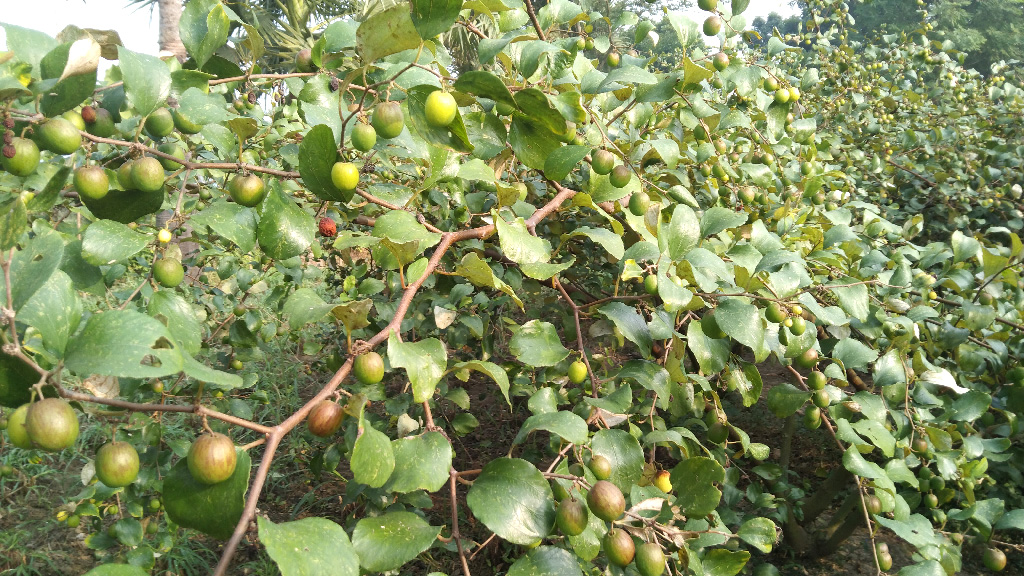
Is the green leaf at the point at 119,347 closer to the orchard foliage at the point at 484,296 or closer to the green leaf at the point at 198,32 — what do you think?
the orchard foliage at the point at 484,296

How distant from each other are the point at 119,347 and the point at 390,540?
0.38 m

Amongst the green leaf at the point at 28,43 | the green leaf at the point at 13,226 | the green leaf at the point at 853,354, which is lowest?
the green leaf at the point at 853,354

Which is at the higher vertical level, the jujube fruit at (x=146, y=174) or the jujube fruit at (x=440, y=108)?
the jujube fruit at (x=440, y=108)

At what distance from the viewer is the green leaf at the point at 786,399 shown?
105cm

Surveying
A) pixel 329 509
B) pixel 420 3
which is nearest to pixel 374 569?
pixel 420 3

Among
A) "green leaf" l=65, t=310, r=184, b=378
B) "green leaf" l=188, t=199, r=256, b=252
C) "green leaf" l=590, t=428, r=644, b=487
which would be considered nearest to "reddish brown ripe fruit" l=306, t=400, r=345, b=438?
"green leaf" l=65, t=310, r=184, b=378

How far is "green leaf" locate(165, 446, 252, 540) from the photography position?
536 millimetres

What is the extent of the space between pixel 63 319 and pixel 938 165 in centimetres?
308

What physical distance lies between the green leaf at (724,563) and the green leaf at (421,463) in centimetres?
40

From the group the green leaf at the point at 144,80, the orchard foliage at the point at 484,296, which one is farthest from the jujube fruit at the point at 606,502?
the green leaf at the point at 144,80

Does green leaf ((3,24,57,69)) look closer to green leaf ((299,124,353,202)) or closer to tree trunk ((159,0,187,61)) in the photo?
green leaf ((299,124,353,202))

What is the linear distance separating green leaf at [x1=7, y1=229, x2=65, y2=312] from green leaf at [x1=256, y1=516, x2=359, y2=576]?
27 cm

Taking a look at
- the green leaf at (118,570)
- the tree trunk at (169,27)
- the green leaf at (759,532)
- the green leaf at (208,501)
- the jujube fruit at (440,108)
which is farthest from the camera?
the tree trunk at (169,27)

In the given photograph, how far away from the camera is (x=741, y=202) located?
140cm
